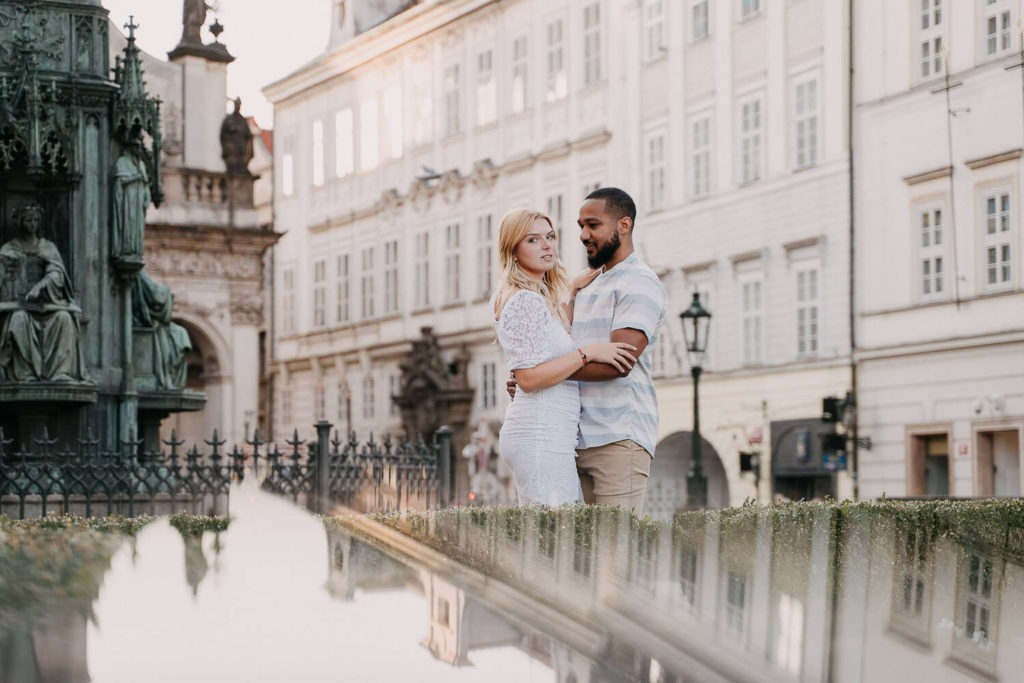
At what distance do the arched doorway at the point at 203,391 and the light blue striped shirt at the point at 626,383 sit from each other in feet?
99.0

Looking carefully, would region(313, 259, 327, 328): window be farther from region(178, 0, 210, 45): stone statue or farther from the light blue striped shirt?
the light blue striped shirt

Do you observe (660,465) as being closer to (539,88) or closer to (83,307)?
(539,88)

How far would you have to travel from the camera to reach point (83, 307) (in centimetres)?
1473

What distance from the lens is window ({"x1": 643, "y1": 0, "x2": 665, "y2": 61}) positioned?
136 ft

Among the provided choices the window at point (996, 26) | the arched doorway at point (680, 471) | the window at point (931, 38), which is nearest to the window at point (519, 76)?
the arched doorway at point (680, 471)

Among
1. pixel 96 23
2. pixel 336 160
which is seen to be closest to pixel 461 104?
pixel 336 160

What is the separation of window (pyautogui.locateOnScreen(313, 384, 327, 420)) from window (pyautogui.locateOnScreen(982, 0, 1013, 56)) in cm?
2988

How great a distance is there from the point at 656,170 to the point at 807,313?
278 inches

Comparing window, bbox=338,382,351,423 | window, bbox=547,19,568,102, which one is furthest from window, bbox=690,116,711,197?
window, bbox=338,382,351,423

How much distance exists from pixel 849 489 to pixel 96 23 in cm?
2261

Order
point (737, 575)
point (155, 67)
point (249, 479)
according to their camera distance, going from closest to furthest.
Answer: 1. point (737, 575)
2. point (249, 479)
3. point (155, 67)

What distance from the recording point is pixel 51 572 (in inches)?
165

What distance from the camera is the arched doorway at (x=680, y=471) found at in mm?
38406

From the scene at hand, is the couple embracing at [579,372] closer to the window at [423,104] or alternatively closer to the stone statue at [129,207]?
the stone statue at [129,207]
